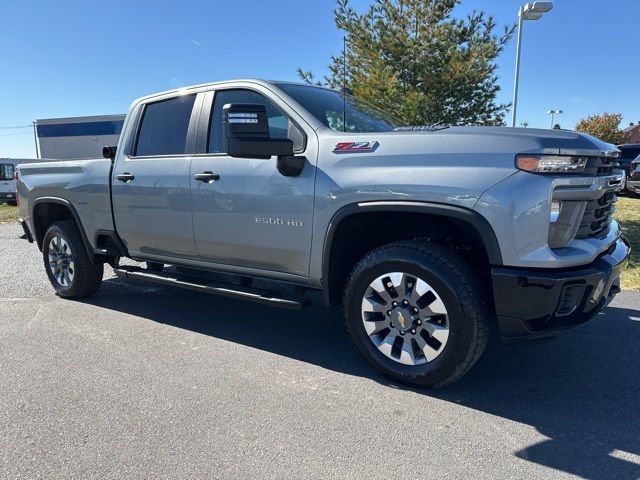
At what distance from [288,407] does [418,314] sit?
0.99 meters

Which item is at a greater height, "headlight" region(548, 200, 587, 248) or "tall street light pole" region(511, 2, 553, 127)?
"tall street light pole" region(511, 2, 553, 127)

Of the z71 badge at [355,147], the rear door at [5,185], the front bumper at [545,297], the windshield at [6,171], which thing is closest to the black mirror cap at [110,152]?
the z71 badge at [355,147]

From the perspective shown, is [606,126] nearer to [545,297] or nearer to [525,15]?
[525,15]

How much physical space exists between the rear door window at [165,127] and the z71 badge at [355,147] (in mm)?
1592

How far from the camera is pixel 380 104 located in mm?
8148

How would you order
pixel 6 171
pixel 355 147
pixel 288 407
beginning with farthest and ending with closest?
pixel 6 171, pixel 355 147, pixel 288 407

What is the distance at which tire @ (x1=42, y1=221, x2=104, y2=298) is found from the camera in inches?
208

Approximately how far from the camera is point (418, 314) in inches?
124

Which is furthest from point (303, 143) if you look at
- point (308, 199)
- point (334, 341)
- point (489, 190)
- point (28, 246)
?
point (28, 246)

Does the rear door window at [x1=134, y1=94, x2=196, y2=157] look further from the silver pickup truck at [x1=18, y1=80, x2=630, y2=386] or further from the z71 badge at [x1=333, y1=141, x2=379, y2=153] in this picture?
the z71 badge at [x1=333, y1=141, x2=379, y2=153]

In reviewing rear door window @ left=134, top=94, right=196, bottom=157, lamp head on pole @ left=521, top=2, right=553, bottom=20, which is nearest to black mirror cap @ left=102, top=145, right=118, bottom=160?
rear door window @ left=134, top=94, right=196, bottom=157

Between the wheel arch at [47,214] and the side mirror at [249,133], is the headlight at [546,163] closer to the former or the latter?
the side mirror at [249,133]

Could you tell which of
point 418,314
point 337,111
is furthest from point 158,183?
point 418,314

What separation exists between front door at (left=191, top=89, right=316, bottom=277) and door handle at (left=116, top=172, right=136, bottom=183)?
793 mm
